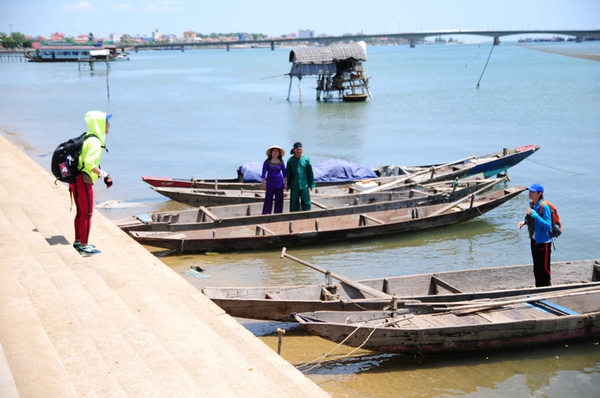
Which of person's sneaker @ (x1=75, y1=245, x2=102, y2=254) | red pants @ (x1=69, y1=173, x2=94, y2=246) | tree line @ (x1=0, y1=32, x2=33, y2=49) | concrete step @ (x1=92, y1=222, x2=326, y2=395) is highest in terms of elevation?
tree line @ (x1=0, y1=32, x2=33, y2=49)

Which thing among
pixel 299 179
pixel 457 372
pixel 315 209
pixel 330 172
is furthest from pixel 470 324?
pixel 330 172

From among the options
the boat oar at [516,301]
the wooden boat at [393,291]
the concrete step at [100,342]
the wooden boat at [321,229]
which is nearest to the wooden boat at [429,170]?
the wooden boat at [321,229]

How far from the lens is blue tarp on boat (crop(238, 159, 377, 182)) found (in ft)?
51.6

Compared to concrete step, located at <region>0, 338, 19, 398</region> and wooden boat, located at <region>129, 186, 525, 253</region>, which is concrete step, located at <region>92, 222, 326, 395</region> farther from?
wooden boat, located at <region>129, 186, 525, 253</region>

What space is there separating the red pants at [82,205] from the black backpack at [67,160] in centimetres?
12

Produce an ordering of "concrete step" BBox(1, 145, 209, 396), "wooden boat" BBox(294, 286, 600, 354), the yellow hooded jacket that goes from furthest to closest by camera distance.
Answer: "wooden boat" BBox(294, 286, 600, 354), the yellow hooded jacket, "concrete step" BBox(1, 145, 209, 396)

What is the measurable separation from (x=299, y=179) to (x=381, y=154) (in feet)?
45.5

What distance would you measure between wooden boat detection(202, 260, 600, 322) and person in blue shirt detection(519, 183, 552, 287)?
0.36 m

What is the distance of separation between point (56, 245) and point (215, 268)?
413cm

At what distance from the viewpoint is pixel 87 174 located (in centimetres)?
701

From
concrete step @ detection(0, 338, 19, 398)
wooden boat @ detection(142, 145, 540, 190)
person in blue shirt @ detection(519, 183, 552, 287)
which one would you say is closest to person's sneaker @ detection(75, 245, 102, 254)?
concrete step @ detection(0, 338, 19, 398)

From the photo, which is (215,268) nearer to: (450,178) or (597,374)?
(597,374)

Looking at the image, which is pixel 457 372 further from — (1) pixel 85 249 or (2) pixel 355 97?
(2) pixel 355 97

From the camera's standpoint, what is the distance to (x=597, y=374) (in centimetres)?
769
